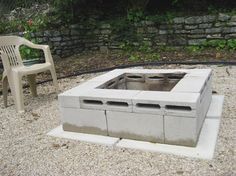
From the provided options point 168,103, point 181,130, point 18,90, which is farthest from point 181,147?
point 18,90

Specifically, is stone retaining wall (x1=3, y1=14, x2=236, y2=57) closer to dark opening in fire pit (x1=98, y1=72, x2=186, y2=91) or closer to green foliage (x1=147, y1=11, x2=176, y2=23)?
green foliage (x1=147, y1=11, x2=176, y2=23)

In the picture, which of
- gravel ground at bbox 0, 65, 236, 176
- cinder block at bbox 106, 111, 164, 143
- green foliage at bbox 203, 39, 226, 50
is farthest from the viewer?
green foliage at bbox 203, 39, 226, 50

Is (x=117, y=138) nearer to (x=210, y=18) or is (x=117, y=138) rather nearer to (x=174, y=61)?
(x=174, y=61)

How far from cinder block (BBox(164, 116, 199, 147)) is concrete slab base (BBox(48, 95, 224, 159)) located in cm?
4

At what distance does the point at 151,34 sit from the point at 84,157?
409 centimetres

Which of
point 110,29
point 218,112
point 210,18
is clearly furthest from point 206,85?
point 110,29

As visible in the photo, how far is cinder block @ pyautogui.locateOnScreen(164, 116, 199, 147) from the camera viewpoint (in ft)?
6.88

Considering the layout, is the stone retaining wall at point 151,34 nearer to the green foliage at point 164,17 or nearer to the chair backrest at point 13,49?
the green foliage at point 164,17

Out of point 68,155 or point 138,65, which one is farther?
point 138,65

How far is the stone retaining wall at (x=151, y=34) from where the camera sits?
5.38 m

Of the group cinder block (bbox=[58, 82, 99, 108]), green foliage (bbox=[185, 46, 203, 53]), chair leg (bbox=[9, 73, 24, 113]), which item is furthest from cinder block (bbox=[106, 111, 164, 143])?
green foliage (bbox=[185, 46, 203, 53])

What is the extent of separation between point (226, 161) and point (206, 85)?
859 mm

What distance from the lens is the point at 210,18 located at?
538 centimetres

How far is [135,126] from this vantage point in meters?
2.29
